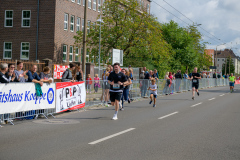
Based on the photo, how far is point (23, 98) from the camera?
11.6 m

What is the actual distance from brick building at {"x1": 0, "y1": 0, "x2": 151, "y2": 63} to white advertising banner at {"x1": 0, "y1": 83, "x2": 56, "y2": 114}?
27.0 metres

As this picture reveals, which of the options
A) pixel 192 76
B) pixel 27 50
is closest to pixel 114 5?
pixel 27 50

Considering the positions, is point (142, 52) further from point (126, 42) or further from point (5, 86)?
point (5, 86)

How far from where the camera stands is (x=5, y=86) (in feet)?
35.6

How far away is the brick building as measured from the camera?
3959 centimetres

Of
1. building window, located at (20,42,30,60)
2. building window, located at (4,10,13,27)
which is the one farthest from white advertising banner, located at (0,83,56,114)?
building window, located at (4,10,13,27)

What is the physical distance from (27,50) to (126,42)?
38.5ft

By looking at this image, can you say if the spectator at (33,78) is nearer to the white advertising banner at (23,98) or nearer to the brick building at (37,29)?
the white advertising banner at (23,98)

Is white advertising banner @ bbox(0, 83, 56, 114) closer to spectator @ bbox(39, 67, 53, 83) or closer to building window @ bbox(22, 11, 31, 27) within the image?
spectator @ bbox(39, 67, 53, 83)

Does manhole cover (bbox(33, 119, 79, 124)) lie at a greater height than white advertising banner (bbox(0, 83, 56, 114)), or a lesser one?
lesser

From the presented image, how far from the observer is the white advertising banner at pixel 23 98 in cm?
1080

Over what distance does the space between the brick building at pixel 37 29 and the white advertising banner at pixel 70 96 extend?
24544 mm

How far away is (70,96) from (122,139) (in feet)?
20.8

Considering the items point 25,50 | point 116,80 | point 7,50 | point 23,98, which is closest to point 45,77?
point 23,98
